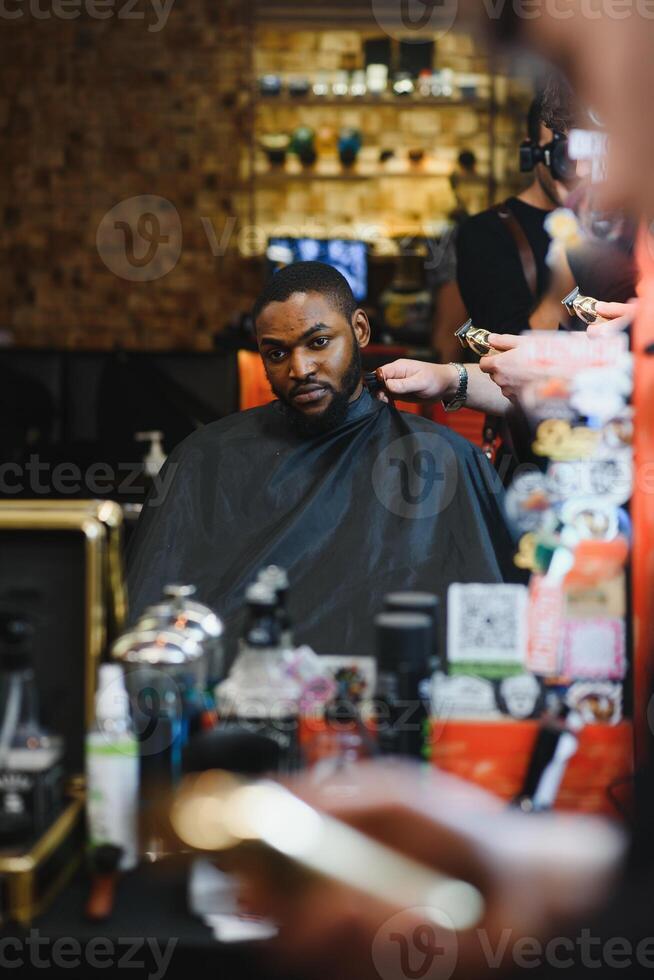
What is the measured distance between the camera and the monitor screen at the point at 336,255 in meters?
5.73

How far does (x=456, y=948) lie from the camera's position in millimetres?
982

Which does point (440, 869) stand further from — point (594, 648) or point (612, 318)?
point (612, 318)

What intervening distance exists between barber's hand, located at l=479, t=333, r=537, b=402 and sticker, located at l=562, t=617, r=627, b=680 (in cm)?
38

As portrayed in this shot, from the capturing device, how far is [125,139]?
252 inches

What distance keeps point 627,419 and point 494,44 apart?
1.39 feet

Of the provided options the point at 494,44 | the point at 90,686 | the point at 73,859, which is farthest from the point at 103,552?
the point at 494,44

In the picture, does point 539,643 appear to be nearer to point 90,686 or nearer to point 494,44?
point 90,686

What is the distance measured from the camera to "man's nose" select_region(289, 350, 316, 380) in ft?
7.38

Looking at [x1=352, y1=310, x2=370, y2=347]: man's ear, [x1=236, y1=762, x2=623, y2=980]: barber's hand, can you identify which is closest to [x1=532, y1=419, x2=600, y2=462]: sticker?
[x1=236, y1=762, x2=623, y2=980]: barber's hand

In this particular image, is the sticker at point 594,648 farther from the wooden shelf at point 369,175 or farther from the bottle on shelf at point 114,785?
the wooden shelf at point 369,175

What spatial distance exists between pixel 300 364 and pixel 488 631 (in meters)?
1.16

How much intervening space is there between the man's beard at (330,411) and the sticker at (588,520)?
1165 millimetres

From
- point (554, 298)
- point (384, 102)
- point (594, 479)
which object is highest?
point (384, 102)

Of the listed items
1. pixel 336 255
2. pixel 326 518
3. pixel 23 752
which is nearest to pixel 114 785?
pixel 23 752
